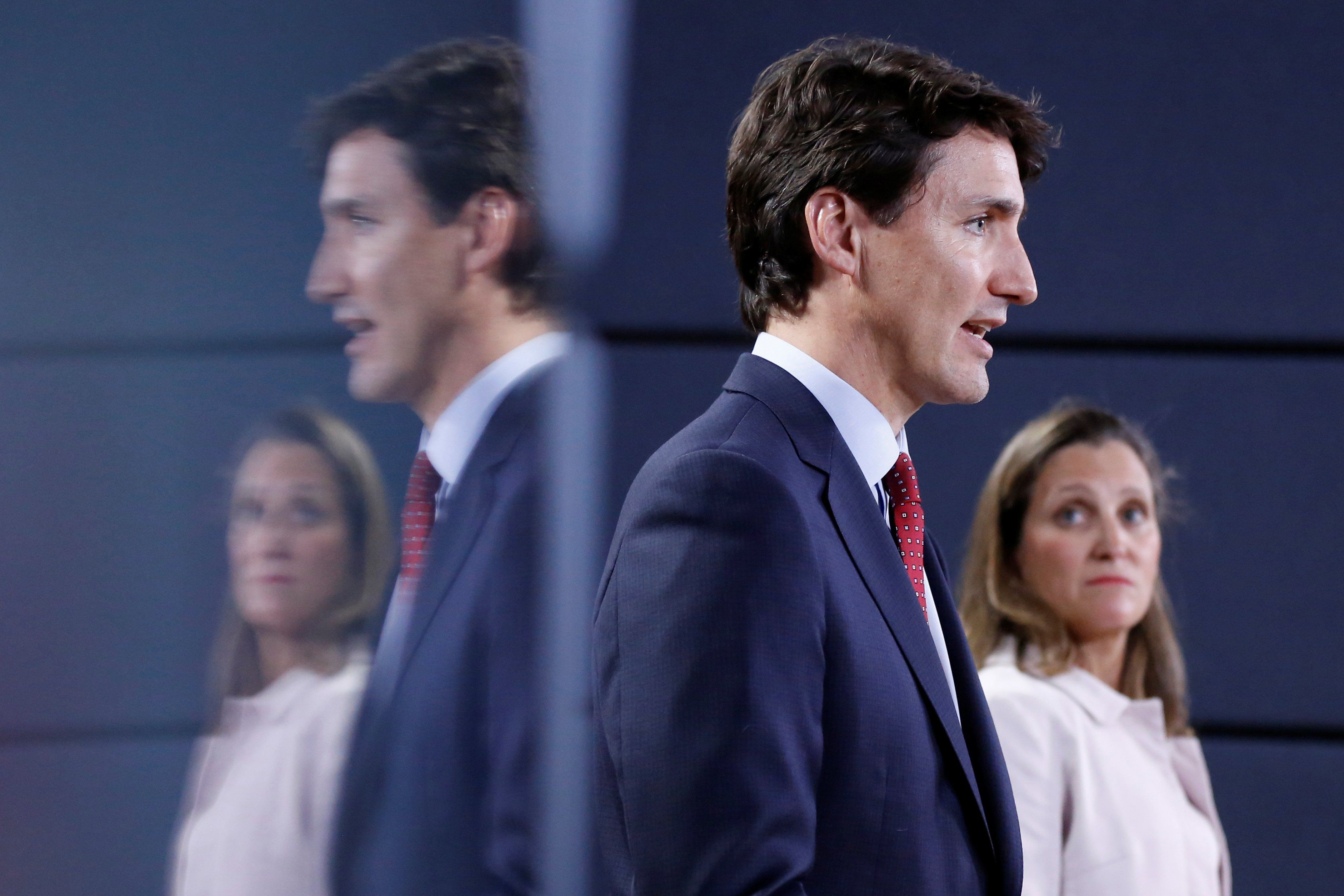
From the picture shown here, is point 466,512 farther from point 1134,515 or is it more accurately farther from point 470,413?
point 1134,515

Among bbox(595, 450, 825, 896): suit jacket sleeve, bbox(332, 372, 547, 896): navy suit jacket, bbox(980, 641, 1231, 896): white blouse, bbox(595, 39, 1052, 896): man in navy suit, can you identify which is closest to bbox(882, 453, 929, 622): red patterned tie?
bbox(595, 39, 1052, 896): man in navy suit

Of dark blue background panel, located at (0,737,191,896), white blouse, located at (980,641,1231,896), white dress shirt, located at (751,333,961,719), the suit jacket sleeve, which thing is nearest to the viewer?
dark blue background panel, located at (0,737,191,896)

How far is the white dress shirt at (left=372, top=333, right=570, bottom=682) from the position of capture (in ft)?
0.53

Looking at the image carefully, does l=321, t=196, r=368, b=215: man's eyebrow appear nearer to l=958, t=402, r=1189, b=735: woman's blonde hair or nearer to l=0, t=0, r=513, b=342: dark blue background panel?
l=0, t=0, r=513, b=342: dark blue background panel

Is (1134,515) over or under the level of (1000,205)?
under

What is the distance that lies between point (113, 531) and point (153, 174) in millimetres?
48

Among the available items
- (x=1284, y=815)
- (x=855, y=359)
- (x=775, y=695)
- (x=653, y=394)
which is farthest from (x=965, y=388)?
(x=1284, y=815)

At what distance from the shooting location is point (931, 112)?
1.80ft

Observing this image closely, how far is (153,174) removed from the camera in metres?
0.15

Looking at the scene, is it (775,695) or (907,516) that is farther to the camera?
(907,516)

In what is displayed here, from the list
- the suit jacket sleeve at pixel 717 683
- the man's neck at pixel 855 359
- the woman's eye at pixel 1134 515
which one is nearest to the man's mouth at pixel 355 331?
the suit jacket sleeve at pixel 717 683

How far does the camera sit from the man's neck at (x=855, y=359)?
54cm

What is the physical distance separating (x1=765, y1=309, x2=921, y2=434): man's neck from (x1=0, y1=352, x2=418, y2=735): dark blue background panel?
415 mm

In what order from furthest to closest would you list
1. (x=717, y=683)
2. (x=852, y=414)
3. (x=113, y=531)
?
(x=852, y=414) → (x=717, y=683) → (x=113, y=531)
